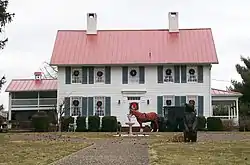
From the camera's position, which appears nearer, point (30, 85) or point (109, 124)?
point (109, 124)

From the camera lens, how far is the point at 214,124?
40.1m

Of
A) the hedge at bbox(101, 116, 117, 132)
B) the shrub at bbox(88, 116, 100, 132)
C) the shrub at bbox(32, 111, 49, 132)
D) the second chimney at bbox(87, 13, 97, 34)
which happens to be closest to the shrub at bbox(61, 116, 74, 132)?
the shrub at bbox(32, 111, 49, 132)

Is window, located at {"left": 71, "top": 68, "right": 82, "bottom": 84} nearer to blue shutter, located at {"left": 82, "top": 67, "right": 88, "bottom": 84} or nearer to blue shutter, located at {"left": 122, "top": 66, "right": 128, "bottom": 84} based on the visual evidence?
blue shutter, located at {"left": 82, "top": 67, "right": 88, "bottom": 84}

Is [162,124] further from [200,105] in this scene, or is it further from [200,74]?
[200,74]

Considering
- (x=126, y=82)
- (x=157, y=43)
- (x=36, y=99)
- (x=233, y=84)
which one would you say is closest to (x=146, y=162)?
(x=126, y=82)

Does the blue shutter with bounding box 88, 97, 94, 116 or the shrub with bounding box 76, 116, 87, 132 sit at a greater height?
the blue shutter with bounding box 88, 97, 94, 116

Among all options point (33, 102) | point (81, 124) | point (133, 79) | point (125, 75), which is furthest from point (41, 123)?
point (33, 102)

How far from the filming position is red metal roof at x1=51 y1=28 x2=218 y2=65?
42562 millimetres

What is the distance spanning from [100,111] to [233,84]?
18521 millimetres

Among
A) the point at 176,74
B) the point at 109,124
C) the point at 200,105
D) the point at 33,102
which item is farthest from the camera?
the point at 33,102

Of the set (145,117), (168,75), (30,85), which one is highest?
(168,75)

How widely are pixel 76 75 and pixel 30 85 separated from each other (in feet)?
30.1

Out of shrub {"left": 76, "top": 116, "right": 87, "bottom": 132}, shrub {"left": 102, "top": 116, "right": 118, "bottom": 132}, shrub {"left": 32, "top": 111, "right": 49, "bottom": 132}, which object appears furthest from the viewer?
shrub {"left": 76, "top": 116, "right": 87, "bottom": 132}

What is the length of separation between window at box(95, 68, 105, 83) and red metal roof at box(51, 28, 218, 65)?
0.78 m
